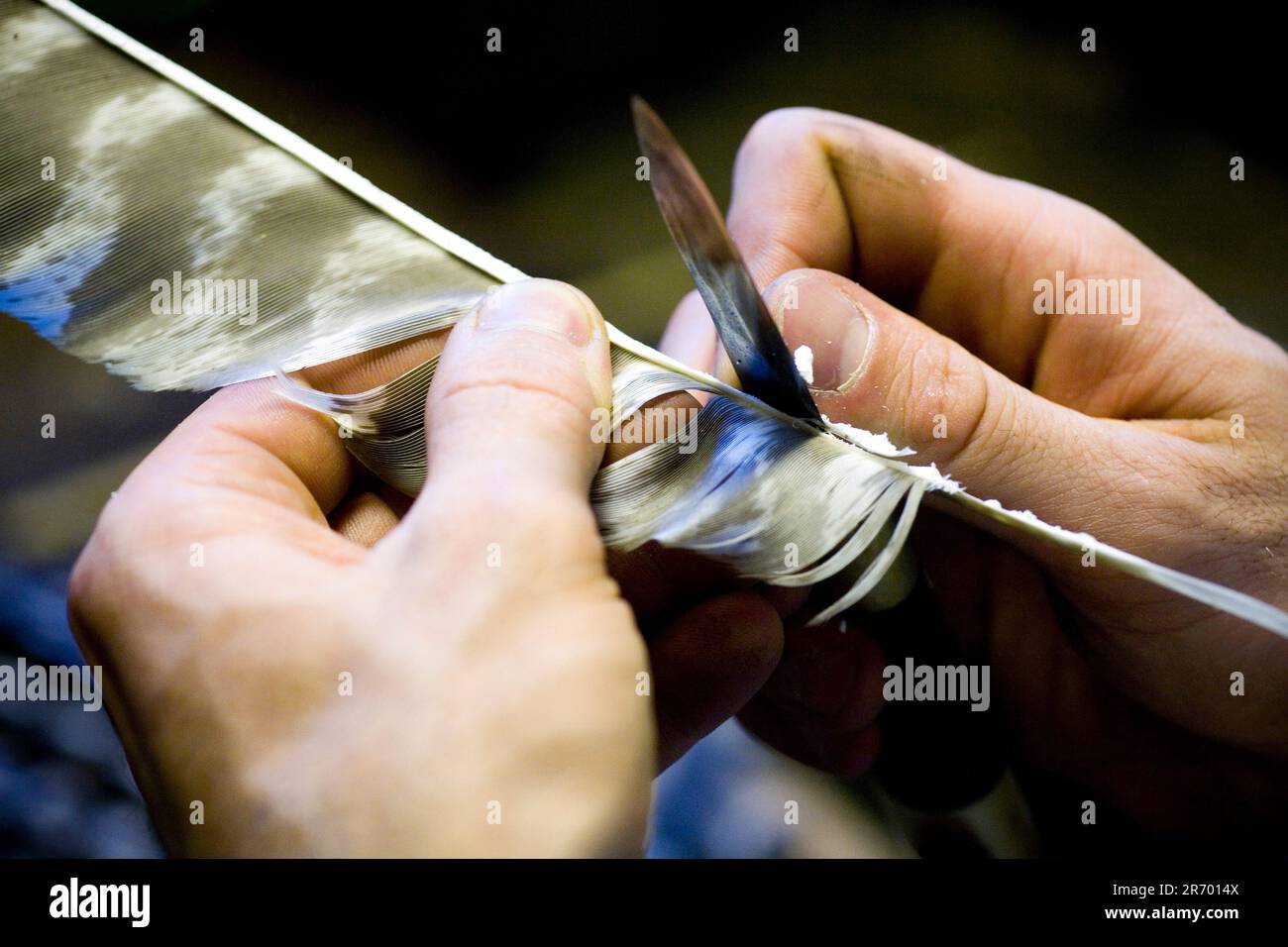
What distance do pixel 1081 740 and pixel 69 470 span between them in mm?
1454

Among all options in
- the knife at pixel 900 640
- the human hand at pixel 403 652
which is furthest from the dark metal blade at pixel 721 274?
the human hand at pixel 403 652

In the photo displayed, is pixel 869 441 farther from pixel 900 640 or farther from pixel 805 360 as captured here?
pixel 900 640

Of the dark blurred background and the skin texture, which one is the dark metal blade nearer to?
the skin texture

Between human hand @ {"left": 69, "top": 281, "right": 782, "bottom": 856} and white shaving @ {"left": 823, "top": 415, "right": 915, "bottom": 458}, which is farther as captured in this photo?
white shaving @ {"left": 823, "top": 415, "right": 915, "bottom": 458}

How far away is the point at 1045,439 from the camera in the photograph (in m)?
0.73

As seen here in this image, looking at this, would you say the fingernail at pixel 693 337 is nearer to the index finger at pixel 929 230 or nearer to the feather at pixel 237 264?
the index finger at pixel 929 230

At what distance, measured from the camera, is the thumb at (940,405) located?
71 cm

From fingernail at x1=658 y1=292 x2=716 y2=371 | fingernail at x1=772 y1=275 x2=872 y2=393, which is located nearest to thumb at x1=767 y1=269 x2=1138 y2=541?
fingernail at x1=772 y1=275 x2=872 y2=393

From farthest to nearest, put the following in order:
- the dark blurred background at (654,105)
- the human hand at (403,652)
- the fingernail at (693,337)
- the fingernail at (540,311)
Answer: the dark blurred background at (654,105)
the fingernail at (693,337)
the fingernail at (540,311)
the human hand at (403,652)

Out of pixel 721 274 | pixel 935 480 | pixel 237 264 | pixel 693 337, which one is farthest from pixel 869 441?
pixel 237 264

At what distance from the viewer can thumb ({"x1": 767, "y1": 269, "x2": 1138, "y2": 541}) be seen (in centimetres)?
71

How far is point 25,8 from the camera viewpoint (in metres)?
0.70

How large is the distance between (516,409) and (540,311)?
0.11 meters

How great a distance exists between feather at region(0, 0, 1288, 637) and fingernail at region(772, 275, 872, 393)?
6 centimetres
